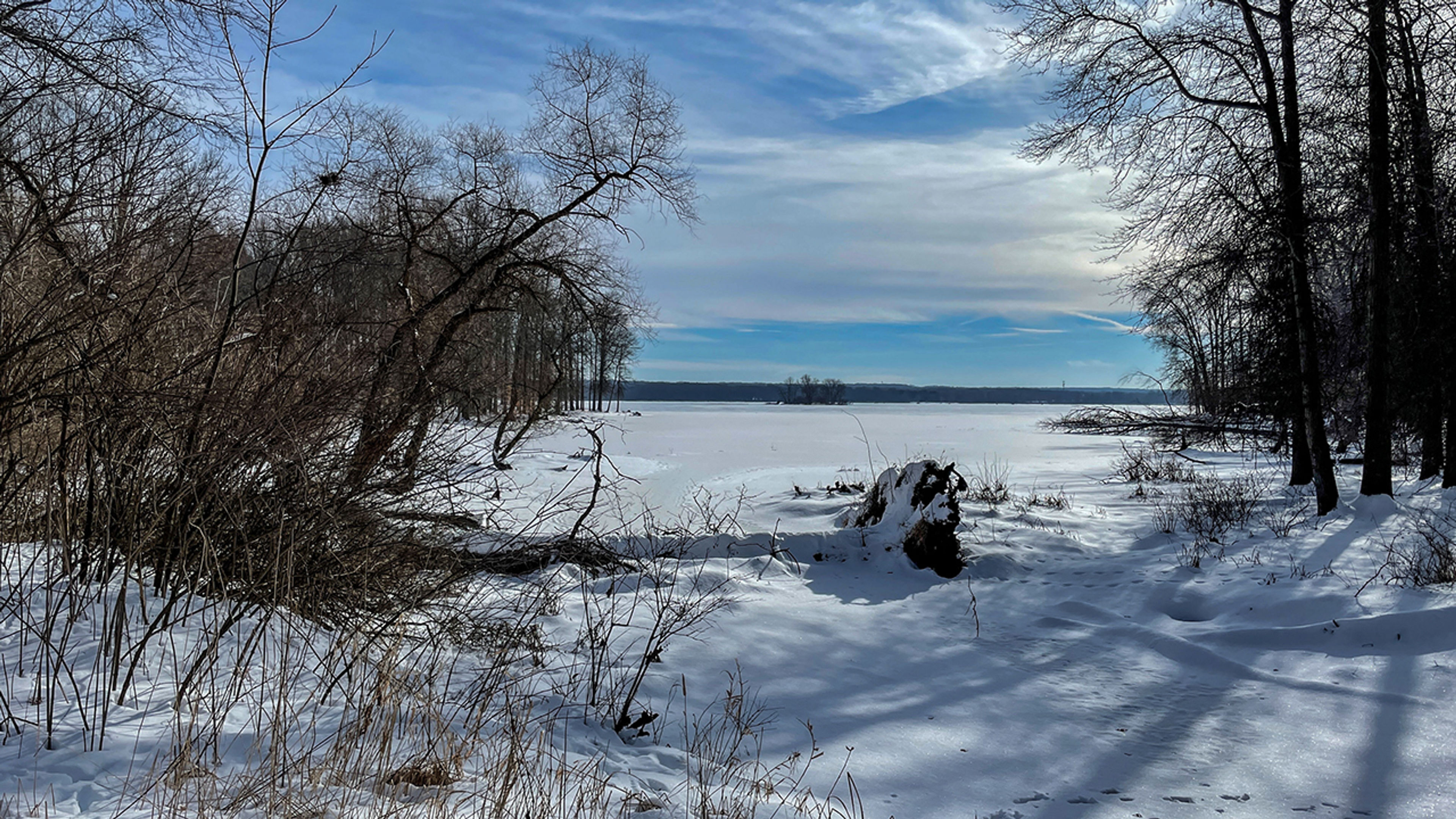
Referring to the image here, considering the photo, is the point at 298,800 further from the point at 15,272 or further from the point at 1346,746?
the point at 1346,746

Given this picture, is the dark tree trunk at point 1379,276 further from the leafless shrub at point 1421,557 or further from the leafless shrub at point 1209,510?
the leafless shrub at point 1421,557

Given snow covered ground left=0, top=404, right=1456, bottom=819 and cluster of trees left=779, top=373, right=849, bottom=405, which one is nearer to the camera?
snow covered ground left=0, top=404, right=1456, bottom=819

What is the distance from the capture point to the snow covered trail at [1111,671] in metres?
3.72

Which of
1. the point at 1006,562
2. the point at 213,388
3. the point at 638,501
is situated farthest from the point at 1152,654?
the point at 638,501

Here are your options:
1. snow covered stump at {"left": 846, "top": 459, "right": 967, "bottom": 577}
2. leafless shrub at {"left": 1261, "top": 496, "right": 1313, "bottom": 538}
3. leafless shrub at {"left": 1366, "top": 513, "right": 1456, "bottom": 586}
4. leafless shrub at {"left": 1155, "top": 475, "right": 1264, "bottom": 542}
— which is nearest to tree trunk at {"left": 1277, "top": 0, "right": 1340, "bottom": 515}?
leafless shrub at {"left": 1261, "top": 496, "right": 1313, "bottom": 538}

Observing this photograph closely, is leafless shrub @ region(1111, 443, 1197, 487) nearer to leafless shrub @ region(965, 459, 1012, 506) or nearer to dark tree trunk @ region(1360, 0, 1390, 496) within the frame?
leafless shrub @ region(965, 459, 1012, 506)

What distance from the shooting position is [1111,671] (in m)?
5.45

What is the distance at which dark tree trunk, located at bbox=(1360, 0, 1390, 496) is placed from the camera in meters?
9.30

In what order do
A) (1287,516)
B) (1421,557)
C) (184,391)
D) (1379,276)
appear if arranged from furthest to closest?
(1287,516) → (1379,276) → (1421,557) → (184,391)

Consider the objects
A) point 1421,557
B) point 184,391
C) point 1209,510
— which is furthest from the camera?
point 1209,510

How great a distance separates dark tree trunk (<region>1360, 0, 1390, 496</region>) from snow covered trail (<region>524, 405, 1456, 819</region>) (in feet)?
2.34

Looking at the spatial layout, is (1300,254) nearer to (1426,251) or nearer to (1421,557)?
(1426,251)

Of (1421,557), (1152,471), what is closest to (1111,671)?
(1421,557)

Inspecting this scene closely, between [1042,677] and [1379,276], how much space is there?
26.0ft
